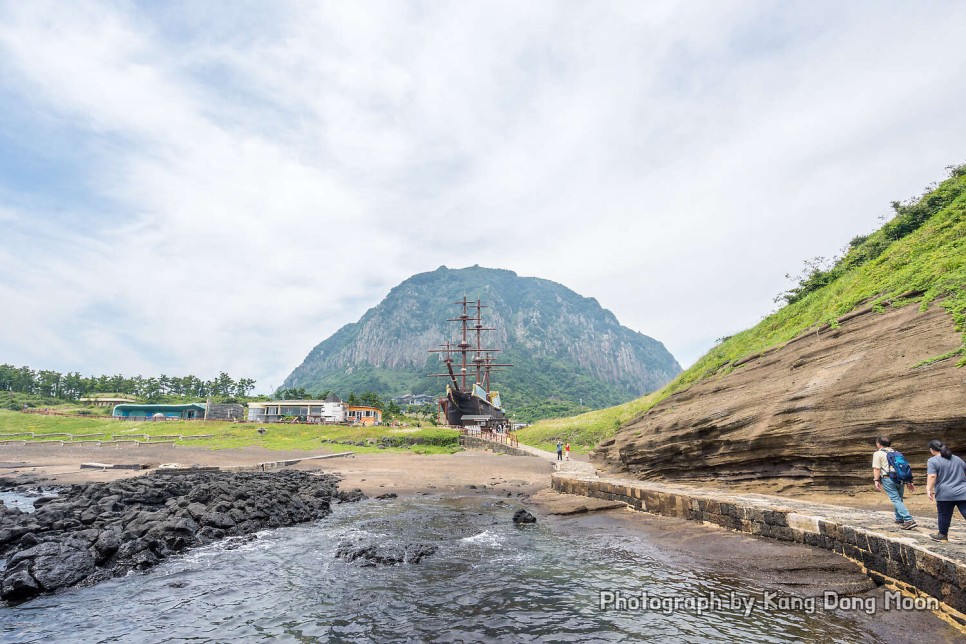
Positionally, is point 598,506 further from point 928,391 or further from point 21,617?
point 21,617

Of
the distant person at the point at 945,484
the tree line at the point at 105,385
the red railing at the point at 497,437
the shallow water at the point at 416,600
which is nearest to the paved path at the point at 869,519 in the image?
the distant person at the point at 945,484

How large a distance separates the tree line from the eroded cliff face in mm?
105744

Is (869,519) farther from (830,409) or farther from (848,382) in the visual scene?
(848,382)

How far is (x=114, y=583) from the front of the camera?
9.48 metres

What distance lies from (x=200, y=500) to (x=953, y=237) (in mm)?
26066

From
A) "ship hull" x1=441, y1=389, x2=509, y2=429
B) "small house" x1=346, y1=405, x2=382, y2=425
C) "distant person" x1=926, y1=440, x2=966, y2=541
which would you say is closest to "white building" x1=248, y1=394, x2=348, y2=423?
"small house" x1=346, y1=405, x2=382, y2=425

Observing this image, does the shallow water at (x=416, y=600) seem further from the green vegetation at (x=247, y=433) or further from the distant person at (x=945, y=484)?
the green vegetation at (x=247, y=433)

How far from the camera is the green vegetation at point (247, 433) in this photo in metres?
45.1

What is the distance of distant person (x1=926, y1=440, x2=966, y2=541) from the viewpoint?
6.70 meters

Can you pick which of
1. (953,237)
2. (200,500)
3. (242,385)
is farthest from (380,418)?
(953,237)

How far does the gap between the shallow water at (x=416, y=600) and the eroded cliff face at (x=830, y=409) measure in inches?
183

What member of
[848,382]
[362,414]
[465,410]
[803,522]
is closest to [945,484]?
[803,522]

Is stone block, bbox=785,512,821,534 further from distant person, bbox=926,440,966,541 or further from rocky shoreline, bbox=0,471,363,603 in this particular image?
rocky shoreline, bbox=0,471,363,603

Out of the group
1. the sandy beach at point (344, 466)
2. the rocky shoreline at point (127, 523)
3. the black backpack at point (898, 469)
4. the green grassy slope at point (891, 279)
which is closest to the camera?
the black backpack at point (898, 469)
